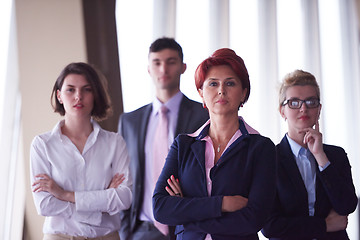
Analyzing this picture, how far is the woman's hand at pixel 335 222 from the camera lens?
8.10 ft

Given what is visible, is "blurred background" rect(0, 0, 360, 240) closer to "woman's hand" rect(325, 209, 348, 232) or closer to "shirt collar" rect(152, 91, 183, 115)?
"shirt collar" rect(152, 91, 183, 115)

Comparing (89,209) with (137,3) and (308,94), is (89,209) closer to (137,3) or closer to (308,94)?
(308,94)

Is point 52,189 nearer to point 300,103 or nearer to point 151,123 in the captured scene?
point 151,123

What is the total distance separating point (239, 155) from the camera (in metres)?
2.16

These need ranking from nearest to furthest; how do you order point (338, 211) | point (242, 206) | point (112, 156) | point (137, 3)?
point (242, 206) < point (338, 211) < point (112, 156) < point (137, 3)

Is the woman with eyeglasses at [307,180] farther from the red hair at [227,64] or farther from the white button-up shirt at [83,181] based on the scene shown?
the white button-up shirt at [83,181]

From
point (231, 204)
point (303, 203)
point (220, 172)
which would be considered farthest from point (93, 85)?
point (303, 203)

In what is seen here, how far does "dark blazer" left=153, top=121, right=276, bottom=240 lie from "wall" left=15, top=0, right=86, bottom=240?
221cm

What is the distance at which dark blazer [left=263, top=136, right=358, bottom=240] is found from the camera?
94.9 inches

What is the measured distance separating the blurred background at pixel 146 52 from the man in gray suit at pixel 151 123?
71 cm

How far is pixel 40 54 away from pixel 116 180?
1.94 metres

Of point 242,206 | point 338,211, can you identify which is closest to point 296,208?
point 338,211

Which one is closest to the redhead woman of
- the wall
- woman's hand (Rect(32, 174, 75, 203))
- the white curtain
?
woman's hand (Rect(32, 174, 75, 203))

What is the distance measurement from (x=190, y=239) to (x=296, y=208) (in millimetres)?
745
